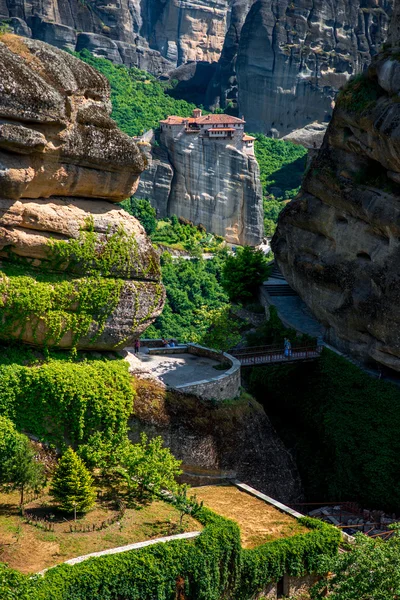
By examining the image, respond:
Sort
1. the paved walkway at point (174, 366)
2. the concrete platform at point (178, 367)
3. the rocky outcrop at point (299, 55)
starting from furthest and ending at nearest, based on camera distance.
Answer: the rocky outcrop at point (299, 55) < the concrete platform at point (178, 367) < the paved walkway at point (174, 366)

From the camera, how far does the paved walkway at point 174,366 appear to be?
30.1m

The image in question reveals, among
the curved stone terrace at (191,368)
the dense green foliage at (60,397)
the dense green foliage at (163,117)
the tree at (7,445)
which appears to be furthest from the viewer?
the dense green foliage at (163,117)

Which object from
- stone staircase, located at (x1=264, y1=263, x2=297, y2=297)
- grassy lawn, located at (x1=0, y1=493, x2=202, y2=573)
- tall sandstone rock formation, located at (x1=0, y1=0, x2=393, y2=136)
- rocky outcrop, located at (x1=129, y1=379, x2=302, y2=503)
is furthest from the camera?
tall sandstone rock formation, located at (x1=0, y1=0, x2=393, y2=136)

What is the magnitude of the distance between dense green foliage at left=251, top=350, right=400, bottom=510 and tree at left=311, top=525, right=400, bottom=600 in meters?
8.51

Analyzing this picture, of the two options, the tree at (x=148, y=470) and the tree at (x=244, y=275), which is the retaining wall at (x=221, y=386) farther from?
the tree at (x=244, y=275)

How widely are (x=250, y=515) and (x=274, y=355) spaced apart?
→ 968 cm

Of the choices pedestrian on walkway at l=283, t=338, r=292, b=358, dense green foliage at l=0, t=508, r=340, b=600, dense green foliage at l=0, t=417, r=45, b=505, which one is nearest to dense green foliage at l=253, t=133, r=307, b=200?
pedestrian on walkway at l=283, t=338, r=292, b=358

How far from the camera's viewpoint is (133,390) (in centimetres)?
2797

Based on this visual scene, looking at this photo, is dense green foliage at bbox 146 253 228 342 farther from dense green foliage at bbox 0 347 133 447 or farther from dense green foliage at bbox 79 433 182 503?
dense green foliage at bbox 79 433 182 503

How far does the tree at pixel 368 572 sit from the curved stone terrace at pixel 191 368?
27.5 ft

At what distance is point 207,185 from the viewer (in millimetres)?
82938

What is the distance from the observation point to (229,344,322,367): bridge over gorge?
3444cm

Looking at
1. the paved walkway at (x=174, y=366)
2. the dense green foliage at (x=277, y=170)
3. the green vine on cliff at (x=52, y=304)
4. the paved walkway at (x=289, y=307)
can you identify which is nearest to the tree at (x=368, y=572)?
the paved walkway at (x=174, y=366)

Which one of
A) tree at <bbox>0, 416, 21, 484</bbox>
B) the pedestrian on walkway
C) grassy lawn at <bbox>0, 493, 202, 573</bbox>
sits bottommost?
grassy lawn at <bbox>0, 493, 202, 573</bbox>
